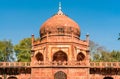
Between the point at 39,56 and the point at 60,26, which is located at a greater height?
the point at 60,26

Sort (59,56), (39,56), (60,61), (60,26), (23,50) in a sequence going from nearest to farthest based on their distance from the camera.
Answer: (60,61), (60,26), (39,56), (59,56), (23,50)

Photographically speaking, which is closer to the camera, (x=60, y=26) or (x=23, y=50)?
(x=60, y=26)

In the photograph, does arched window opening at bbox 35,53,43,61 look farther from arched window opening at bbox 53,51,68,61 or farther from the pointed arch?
arched window opening at bbox 53,51,68,61

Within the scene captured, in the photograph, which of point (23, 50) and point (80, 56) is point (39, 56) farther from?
point (23, 50)

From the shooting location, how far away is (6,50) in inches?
2343

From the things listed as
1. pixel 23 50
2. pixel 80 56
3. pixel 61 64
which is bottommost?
pixel 61 64

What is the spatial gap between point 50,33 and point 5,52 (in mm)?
18754

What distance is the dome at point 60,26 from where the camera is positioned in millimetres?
43062

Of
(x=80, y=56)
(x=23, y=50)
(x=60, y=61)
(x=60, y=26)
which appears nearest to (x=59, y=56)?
(x=60, y=61)

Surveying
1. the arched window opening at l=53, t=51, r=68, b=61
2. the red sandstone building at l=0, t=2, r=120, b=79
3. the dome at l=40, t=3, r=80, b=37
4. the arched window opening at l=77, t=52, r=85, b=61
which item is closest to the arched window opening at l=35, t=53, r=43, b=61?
the red sandstone building at l=0, t=2, r=120, b=79

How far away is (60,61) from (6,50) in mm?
21208

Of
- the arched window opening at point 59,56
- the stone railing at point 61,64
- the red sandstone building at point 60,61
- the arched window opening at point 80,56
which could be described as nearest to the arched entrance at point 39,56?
the red sandstone building at point 60,61

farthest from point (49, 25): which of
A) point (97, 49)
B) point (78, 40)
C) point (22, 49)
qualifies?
point (97, 49)

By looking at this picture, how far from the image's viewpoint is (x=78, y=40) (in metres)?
42.0
